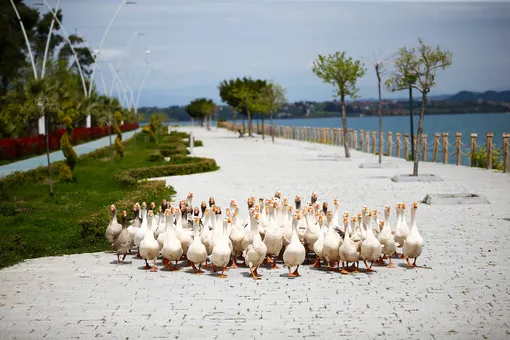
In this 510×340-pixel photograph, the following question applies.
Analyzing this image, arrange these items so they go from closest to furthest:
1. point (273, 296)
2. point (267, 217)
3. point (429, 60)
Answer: point (273, 296), point (267, 217), point (429, 60)

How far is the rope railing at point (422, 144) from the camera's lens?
27094 mm

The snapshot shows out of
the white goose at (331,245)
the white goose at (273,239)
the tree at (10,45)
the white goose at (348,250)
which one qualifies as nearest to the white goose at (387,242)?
the white goose at (348,250)

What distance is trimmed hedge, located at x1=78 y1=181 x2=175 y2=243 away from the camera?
42.2ft

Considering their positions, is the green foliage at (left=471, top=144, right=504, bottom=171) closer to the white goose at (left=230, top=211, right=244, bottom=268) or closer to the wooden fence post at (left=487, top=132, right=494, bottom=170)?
the wooden fence post at (left=487, top=132, right=494, bottom=170)

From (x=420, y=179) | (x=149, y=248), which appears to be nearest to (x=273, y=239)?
(x=149, y=248)

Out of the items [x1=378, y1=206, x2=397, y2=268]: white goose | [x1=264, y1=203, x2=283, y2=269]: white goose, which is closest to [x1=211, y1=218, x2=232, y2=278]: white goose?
[x1=264, y1=203, x2=283, y2=269]: white goose

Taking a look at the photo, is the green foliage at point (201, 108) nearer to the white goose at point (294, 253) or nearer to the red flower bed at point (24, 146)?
the red flower bed at point (24, 146)

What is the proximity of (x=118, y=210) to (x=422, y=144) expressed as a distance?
21.5 metres

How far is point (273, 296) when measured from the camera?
29.2 ft

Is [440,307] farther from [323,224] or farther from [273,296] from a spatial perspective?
[323,224]

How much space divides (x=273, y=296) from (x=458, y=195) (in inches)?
386

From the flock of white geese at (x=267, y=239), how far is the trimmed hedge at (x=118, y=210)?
5.42ft

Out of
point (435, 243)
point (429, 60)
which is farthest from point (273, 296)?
point (429, 60)

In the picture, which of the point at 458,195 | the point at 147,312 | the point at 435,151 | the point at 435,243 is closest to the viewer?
the point at 147,312
